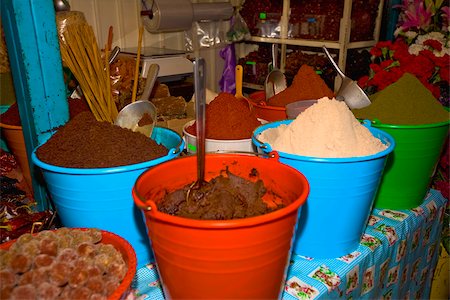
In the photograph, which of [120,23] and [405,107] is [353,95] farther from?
[120,23]

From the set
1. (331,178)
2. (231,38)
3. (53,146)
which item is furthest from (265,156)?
(231,38)

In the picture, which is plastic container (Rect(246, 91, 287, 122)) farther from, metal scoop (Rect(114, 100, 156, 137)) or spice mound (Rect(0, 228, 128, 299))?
spice mound (Rect(0, 228, 128, 299))

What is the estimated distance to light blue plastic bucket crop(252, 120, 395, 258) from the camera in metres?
0.67

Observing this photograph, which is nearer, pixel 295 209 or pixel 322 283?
pixel 295 209

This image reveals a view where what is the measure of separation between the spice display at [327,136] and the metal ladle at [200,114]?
0.19 meters

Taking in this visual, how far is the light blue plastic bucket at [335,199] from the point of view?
668mm

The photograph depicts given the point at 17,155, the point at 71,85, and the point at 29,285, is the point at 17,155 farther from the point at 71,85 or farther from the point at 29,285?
the point at 29,285

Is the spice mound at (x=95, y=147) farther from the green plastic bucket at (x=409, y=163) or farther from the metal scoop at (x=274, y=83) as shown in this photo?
the metal scoop at (x=274, y=83)

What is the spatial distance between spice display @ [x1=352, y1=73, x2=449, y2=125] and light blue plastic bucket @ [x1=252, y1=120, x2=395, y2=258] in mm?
135

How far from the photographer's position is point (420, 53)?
124cm

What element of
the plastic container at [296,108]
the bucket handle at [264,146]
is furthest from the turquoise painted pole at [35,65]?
the plastic container at [296,108]

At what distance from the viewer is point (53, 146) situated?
682mm

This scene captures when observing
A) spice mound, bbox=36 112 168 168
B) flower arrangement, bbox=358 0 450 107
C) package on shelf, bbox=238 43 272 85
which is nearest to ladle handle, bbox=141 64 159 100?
spice mound, bbox=36 112 168 168

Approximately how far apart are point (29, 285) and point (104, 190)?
0.19 meters
